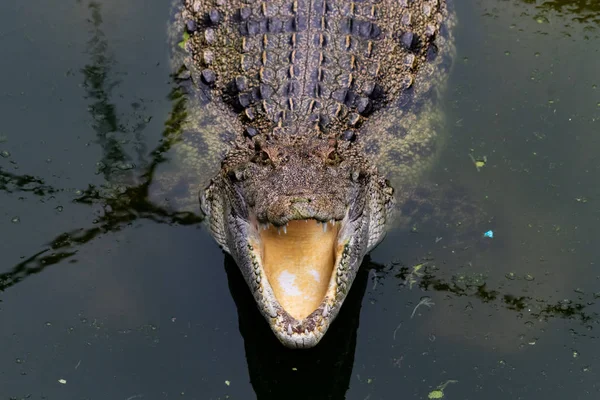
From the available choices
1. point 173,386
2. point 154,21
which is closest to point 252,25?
point 154,21

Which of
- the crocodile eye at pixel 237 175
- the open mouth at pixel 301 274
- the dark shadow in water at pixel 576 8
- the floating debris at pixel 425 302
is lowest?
the floating debris at pixel 425 302

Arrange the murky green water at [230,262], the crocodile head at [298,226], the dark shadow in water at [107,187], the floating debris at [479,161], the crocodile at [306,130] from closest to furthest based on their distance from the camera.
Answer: the crocodile head at [298,226]
the crocodile at [306,130]
the murky green water at [230,262]
the dark shadow in water at [107,187]
the floating debris at [479,161]

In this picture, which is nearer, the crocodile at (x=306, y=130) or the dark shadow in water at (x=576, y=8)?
the crocodile at (x=306, y=130)

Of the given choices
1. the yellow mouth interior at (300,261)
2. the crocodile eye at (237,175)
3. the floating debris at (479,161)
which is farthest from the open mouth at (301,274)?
the floating debris at (479,161)

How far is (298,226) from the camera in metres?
4.89

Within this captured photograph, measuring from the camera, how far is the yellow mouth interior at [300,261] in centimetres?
459

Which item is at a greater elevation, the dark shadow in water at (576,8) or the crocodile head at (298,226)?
the dark shadow in water at (576,8)

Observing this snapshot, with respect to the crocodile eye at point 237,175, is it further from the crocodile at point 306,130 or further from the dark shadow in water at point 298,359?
the dark shadow in water at point 298,359

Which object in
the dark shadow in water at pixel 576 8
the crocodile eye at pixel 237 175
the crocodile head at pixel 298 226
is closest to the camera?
the crocodile head at pixel 298 226

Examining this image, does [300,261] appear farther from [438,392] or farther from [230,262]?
[438,392]

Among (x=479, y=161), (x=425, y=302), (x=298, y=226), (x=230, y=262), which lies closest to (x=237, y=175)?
(x=298, y=226)

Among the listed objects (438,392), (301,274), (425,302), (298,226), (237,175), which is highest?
(237,175)

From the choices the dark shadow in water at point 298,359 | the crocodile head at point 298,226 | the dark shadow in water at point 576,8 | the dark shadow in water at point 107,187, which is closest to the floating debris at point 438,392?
the dark shadow in water at point 298,359

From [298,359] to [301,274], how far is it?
21.3 inches
